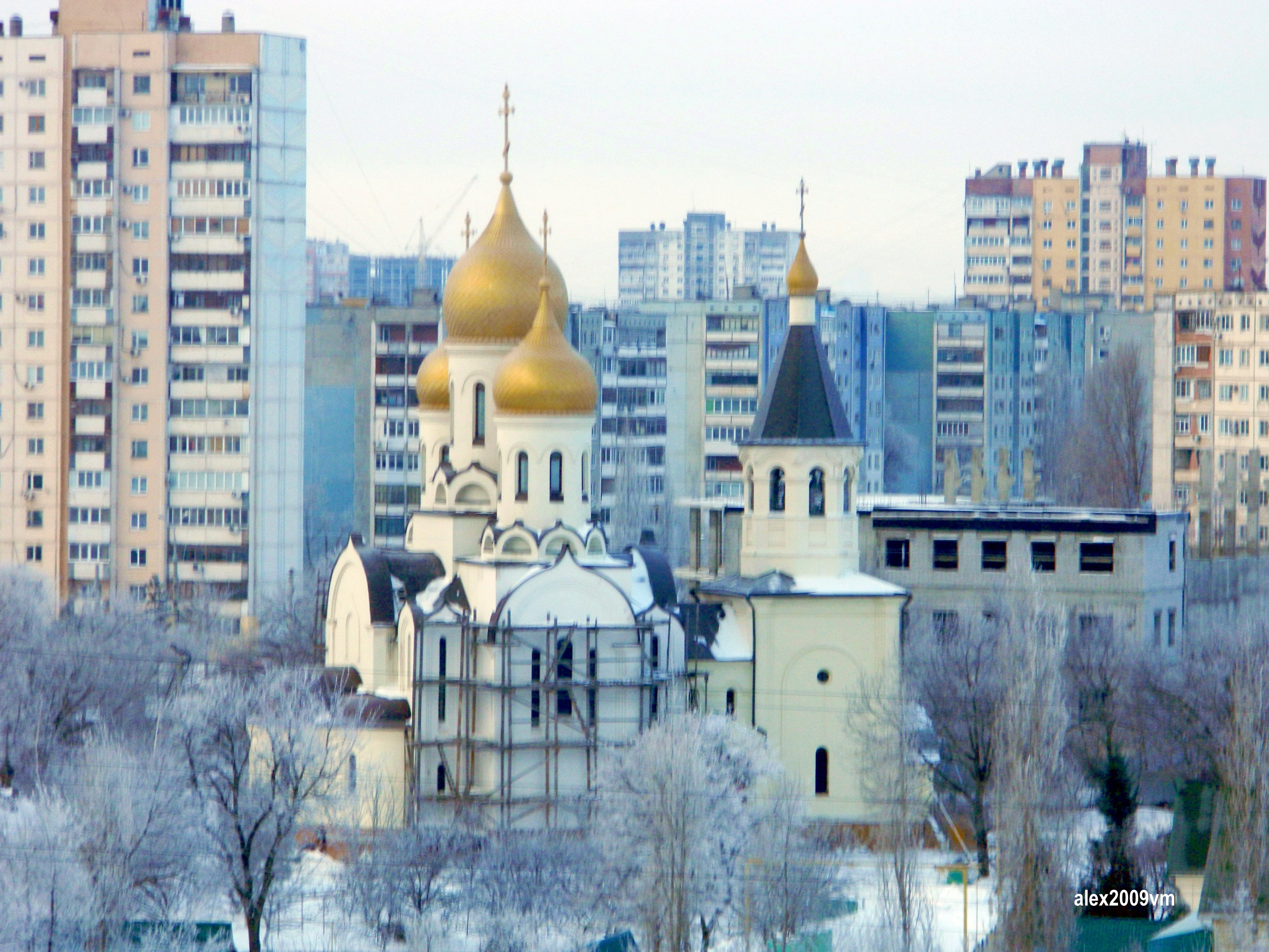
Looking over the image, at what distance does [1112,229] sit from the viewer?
92.8 m

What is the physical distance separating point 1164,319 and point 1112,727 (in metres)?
34.6

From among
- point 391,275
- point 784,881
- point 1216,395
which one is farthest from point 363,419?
point 391,275

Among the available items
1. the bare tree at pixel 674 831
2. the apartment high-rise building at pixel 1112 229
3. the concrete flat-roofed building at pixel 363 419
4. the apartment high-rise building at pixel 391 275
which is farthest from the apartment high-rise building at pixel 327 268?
the bare tree at pixel 674 831

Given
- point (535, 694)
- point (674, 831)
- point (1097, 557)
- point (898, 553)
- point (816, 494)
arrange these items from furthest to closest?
point (898, 553), point (1097, 557), point (816, 494), point (535, 694), point (674, 831)

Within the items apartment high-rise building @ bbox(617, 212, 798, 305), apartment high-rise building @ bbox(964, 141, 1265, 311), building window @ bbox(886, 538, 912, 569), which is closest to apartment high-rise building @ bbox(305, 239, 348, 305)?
apartment high-rise building @ bbox(617, 212, 798, 305)

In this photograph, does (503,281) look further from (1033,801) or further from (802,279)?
(1033,801)

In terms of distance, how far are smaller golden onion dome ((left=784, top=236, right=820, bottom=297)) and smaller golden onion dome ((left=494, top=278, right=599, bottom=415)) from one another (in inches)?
143

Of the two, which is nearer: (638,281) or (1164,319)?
(1164,319)

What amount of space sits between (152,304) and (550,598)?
2111cm

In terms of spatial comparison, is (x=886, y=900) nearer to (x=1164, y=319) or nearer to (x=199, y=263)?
(x=199, y=263)

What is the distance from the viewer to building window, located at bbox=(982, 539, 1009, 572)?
41375 millimetres

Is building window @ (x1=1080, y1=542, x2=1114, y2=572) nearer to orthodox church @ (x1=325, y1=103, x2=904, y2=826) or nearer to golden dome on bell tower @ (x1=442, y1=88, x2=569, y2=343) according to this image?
orthodox church @ (x1=325, y1=103, x2=904, y2=826)

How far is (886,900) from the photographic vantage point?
84.5 feet

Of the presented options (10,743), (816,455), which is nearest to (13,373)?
(10,743)
